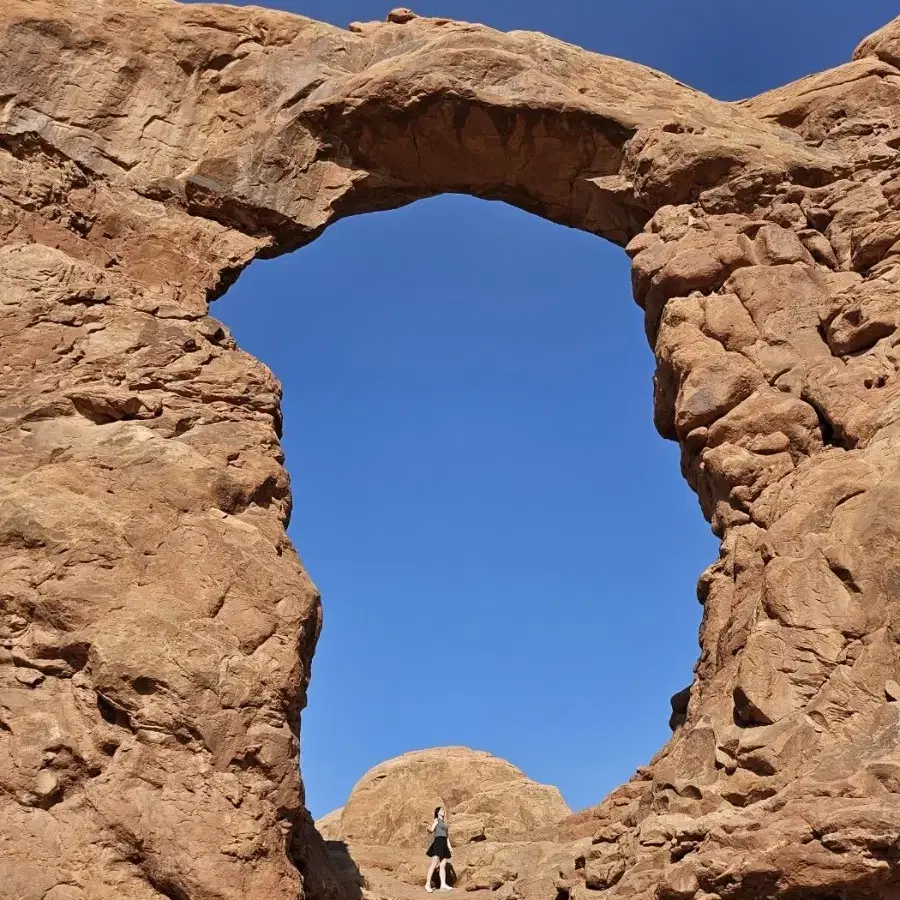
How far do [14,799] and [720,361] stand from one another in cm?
940

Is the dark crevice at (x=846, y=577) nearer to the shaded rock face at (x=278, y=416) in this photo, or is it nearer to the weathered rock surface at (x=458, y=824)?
Result: the shaded rock face at (x=278, y=416)

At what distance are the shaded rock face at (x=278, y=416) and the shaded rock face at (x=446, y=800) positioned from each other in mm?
3028

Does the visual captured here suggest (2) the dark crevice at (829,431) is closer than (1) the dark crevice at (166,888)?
No

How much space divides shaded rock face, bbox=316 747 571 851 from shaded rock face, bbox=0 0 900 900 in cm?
303

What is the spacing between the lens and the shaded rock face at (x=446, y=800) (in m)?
21.0

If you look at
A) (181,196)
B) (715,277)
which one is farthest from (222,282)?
(715,277)

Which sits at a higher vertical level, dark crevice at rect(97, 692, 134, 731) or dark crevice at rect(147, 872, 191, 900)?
dark crevice at rect(97, 692, 134, 731)

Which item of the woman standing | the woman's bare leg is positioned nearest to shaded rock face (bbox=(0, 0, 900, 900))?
the woman standing

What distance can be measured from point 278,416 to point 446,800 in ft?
36.4

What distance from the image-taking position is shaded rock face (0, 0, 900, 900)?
10.9 m

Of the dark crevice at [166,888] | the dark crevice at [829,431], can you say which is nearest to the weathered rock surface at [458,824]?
the dark crevice at [166,888]

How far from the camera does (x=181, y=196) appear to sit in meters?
16.5

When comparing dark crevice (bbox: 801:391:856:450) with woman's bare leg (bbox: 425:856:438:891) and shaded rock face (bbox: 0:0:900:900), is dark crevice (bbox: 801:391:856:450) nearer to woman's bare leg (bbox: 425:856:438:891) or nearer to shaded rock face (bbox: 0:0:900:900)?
shaded rock face (bbox: 0:0:900:900)

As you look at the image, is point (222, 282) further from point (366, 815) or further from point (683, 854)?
point (366, 815)
